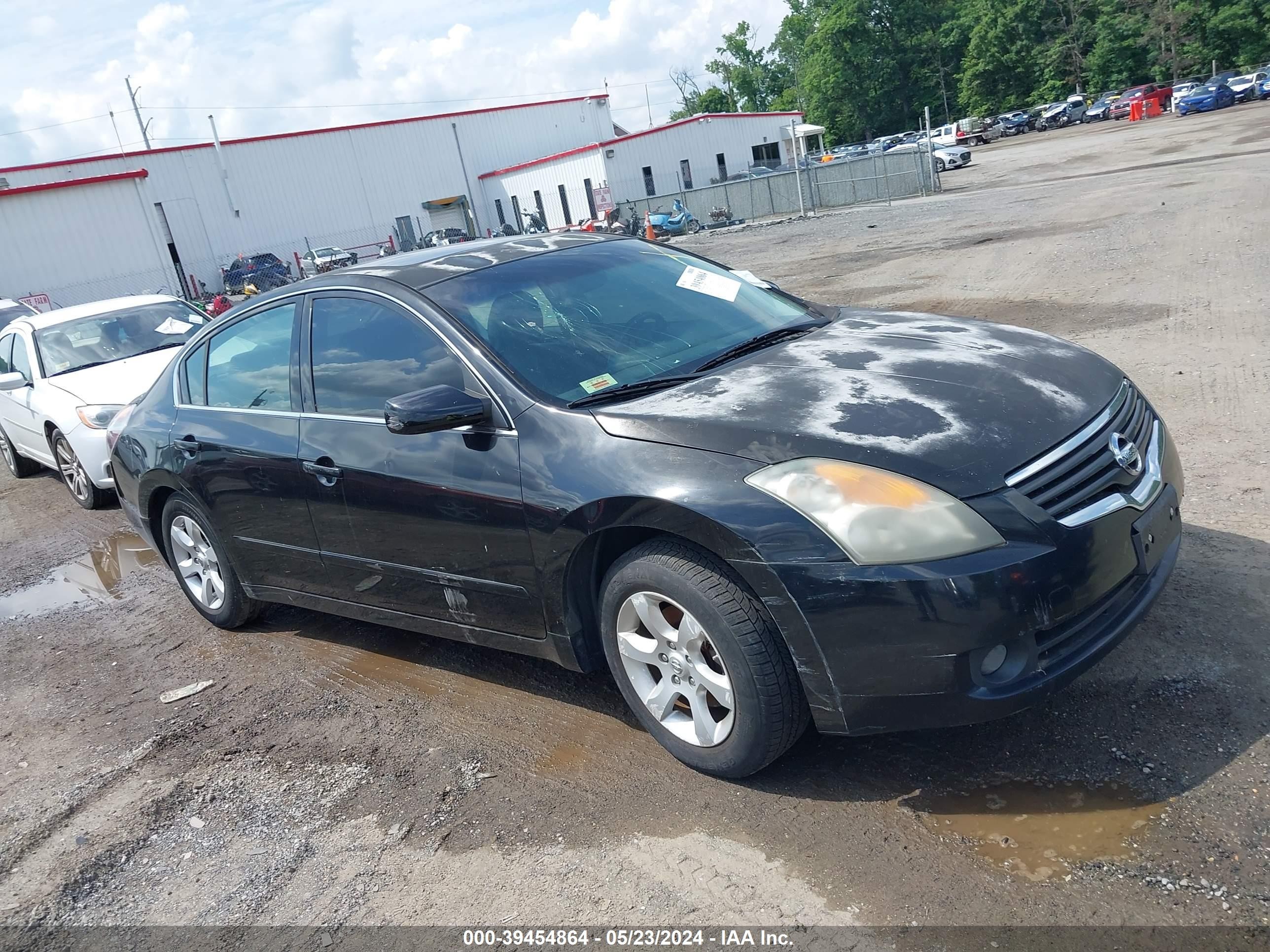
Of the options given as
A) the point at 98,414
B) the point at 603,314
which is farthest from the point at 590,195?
the point at 603,314

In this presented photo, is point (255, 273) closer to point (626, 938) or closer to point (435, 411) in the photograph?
point (435, 411)

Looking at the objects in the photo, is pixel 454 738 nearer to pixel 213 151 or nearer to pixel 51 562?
pixel 51 562

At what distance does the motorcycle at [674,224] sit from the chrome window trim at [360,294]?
30685 mm

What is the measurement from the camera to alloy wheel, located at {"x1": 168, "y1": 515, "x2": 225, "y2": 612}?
17.0 ft

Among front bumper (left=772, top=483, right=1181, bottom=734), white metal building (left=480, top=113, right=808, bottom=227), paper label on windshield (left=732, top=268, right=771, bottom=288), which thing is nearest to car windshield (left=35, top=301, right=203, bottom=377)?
paper label on windshield (left=732, top=268, right=771, bottom=288)

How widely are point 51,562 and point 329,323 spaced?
4494mm

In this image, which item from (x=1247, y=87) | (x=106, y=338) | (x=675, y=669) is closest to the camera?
(x=675, y=669)

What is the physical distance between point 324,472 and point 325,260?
121 feet

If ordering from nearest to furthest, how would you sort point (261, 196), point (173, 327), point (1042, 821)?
point (1042, 821) → point (173, 327) → point (261, 196)

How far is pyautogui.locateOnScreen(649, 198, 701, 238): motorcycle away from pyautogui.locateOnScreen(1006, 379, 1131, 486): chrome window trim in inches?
1275

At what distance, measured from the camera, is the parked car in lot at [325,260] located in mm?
36281

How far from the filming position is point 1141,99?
55.5 meters

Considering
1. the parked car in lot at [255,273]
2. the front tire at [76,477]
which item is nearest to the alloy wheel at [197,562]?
the front tire at [76,477]

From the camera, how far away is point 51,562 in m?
7.36
